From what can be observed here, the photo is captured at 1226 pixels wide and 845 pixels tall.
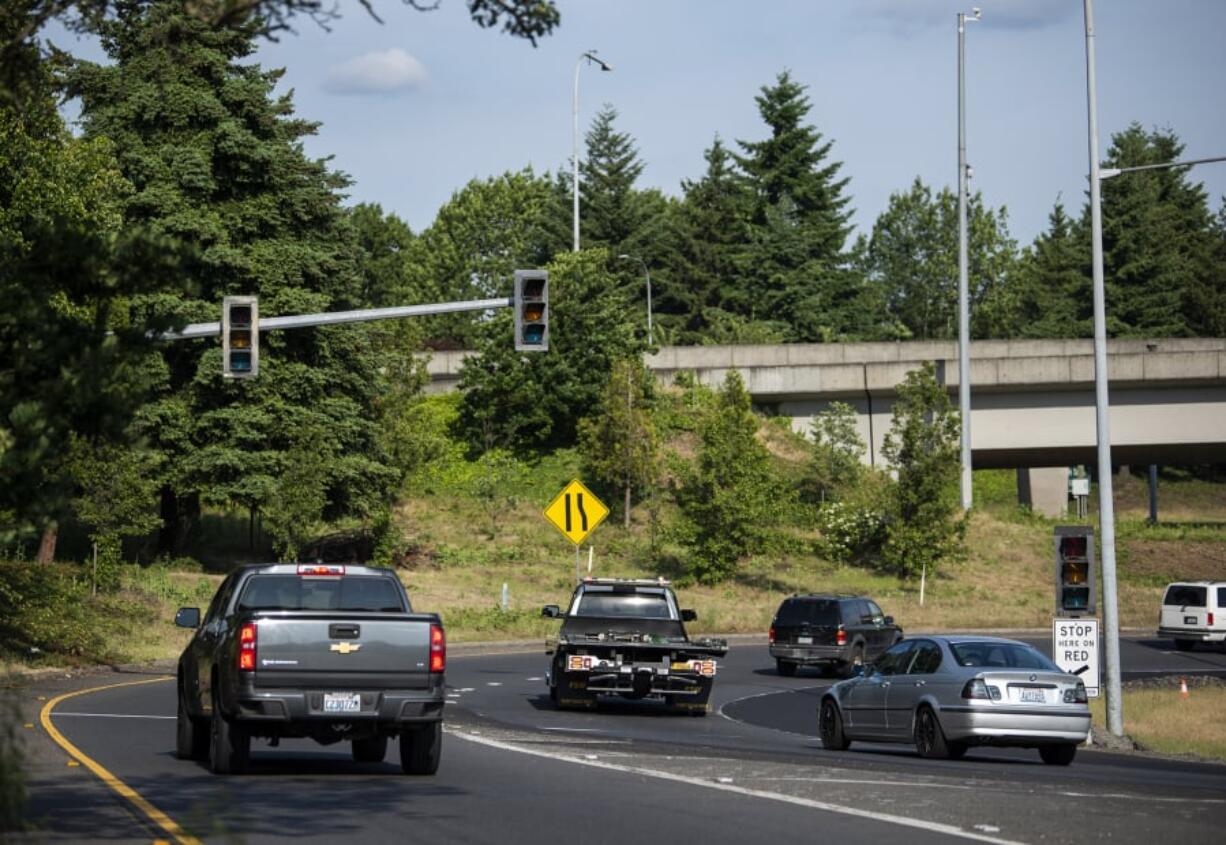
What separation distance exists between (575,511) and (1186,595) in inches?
741

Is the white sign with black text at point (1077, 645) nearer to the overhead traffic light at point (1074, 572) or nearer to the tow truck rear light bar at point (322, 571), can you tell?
the overhead traffic light at point (1074, 572)

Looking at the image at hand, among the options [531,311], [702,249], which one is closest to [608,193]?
[702,249]

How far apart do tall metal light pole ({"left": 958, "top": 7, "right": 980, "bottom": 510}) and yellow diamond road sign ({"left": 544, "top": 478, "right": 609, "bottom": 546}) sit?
2303 centimetres

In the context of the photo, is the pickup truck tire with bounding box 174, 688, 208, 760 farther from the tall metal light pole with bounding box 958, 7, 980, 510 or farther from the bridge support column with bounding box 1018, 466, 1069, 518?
the bridge support column with bounding box 1018, 466, 1069, 518

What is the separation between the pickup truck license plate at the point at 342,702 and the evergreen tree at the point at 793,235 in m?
88.4

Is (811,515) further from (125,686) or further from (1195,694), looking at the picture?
(125,686)

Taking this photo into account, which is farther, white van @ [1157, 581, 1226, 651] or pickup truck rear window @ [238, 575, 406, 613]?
white van @ [1157, 581, 1226, 651]

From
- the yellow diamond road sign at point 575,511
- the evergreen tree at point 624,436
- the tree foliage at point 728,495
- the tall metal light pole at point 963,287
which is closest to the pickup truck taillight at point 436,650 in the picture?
the yellow diamond road sign at point 575,511

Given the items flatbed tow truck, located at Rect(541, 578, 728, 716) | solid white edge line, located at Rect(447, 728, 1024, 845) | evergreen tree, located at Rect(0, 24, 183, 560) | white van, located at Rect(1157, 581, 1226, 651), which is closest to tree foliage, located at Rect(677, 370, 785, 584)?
white van, located at Rect(1157, 581, 1226, 651)

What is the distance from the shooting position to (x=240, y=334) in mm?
26453

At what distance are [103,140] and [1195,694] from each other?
25.4 meters

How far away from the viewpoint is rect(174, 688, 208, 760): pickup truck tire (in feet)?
59.7

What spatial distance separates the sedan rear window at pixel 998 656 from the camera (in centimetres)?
2166

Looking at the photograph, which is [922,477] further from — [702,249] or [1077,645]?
[702,249]
